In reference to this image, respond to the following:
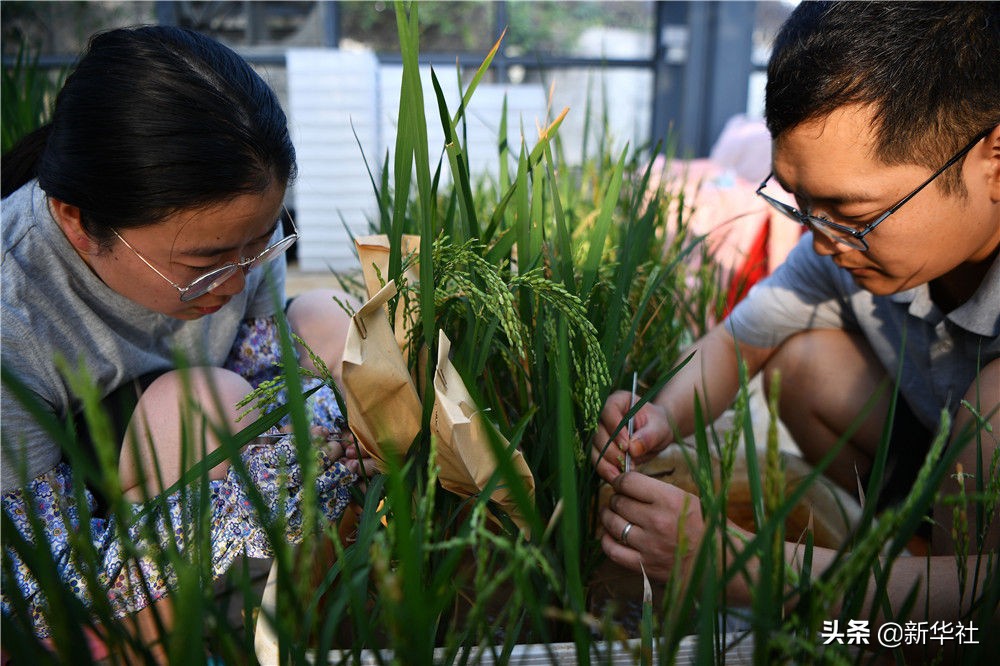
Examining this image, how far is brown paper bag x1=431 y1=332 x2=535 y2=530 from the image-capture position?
0.71 m

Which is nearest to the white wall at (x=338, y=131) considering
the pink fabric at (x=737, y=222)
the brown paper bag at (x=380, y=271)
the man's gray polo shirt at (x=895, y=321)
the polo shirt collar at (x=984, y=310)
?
the pink fabric at (x=737, y=222)

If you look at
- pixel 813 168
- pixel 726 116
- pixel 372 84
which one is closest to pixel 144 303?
pixel 813 168

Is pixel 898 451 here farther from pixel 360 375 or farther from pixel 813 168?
pixel 360 375

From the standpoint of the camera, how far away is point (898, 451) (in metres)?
1.51

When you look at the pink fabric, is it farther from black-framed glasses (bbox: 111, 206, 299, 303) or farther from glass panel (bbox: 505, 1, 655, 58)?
glass panel (bbox: 505, 1, 655, 58)

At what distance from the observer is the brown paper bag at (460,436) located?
71cm

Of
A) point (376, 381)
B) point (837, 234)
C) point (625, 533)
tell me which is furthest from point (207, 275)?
point (837, 234)

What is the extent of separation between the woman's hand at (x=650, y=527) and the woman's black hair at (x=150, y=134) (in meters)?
0.70

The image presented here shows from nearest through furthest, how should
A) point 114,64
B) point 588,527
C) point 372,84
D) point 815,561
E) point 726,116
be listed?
point 815,561
point 588,527
point 114,64
point 372,84
point 726,116

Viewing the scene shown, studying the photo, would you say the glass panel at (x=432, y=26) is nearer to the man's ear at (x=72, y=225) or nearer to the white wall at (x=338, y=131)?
the white wall at (x=338, y=131)

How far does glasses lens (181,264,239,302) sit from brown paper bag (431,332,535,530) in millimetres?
549

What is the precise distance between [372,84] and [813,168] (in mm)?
4575

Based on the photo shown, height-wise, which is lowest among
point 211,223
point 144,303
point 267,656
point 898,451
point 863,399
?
point 898,451

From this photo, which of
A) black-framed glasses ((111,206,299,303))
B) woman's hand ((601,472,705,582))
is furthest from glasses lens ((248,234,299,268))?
woman's hand ((601,472,705,582))
